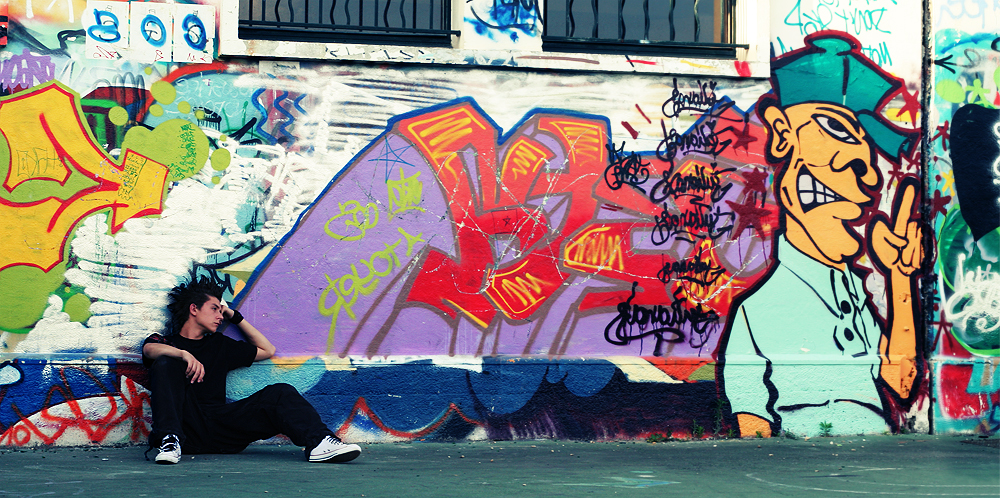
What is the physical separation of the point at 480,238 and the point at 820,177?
8.51 feet

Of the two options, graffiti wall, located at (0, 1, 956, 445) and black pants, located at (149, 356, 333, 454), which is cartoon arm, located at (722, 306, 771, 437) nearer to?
graffiti wall, located at (0, 1, 956, 445)

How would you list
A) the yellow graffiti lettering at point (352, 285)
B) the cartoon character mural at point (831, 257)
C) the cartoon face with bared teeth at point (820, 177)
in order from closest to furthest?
the yellow graffiti lettering at point (352, 285) < the cartoon character mural at point (831, 257) < the cartoon face with bared teeth at point (820, 177)

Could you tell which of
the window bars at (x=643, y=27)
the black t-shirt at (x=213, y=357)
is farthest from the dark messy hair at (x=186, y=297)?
the window bars at (x=643, y=27)

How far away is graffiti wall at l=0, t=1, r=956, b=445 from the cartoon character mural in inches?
0.7

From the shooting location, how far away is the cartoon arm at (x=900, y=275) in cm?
647

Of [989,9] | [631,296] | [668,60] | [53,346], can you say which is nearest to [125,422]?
[53,346]

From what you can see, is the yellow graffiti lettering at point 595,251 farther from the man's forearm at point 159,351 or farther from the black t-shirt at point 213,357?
the man's forearm at point 159,351

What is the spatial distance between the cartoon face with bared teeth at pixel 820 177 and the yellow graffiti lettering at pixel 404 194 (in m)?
2.63

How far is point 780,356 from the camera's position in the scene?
6359mm

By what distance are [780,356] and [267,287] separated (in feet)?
12.1

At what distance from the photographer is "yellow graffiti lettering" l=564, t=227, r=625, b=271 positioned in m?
6.28

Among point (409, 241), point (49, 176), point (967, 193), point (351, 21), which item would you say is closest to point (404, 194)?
point (409, 241)

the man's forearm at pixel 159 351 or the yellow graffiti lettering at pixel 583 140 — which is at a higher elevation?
the yellow graffiti lettering at pixel 583 140

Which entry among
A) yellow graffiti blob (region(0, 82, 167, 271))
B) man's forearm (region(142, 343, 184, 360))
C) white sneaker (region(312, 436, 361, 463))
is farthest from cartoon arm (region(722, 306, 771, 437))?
yellow graffiti blob (region(0, 82, 167, 271))
